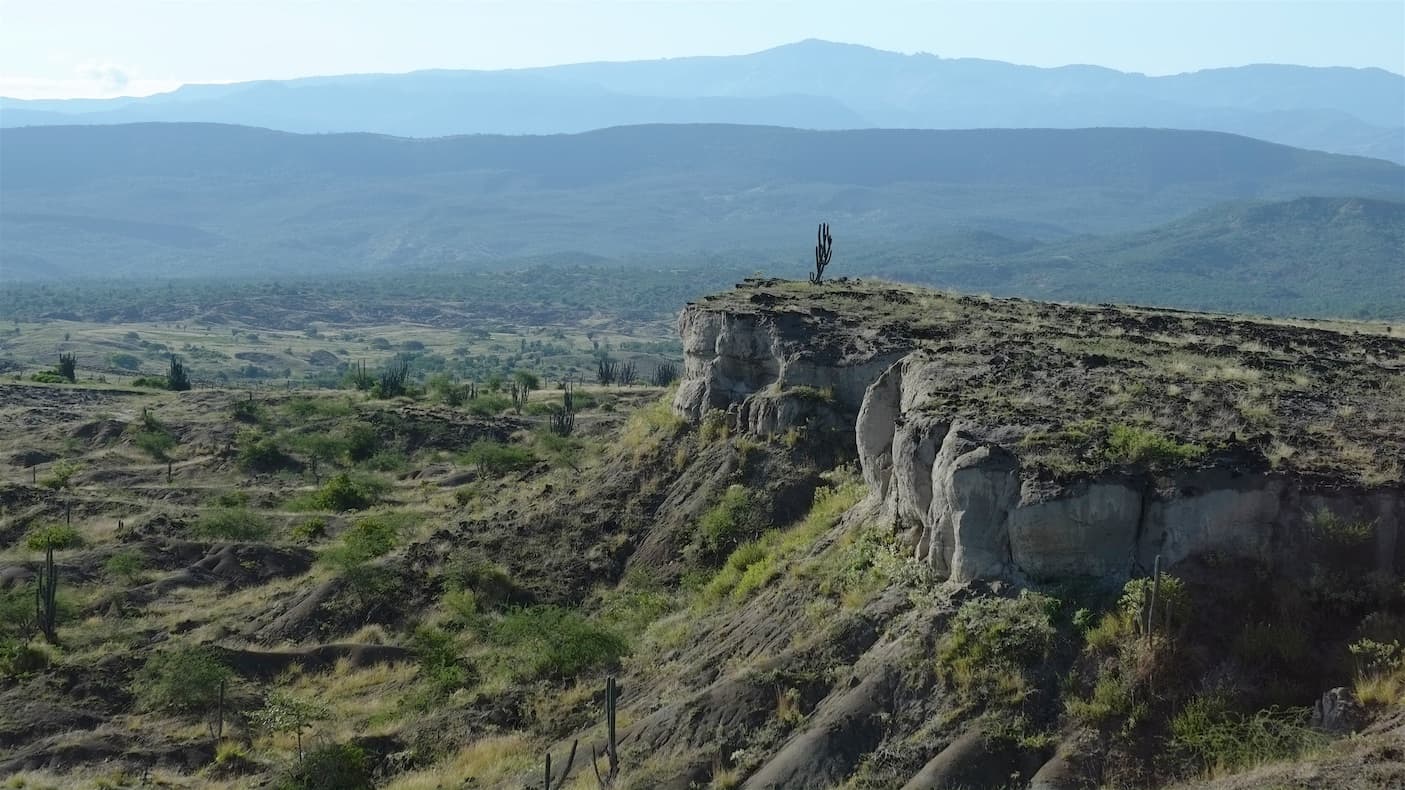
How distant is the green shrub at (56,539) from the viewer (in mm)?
40094

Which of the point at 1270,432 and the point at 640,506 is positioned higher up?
the point at 1270,432

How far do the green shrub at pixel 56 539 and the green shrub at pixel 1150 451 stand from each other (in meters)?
29.3

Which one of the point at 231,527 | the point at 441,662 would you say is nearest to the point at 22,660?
the point at 441,662

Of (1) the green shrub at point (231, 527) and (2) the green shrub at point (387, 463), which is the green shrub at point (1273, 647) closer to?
(1) the green shrub at point (231, 527)

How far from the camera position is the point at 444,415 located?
60219 mm

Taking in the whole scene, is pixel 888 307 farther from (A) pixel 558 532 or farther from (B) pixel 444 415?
(B) pixel 444 415

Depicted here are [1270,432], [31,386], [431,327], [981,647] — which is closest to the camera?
[981,647]

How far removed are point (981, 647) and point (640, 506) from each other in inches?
586

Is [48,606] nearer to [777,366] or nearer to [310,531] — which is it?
[310,531]

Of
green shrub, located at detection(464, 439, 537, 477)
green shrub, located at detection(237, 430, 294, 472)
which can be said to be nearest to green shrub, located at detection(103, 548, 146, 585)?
green shrub, located at detection(464, 439, 537, 477)

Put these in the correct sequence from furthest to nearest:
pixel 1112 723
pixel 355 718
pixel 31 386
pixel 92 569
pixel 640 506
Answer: pixel 31 386 → pixel 92 569 → pixel 640 506 → pixel 355 718 → pixel 1112 723

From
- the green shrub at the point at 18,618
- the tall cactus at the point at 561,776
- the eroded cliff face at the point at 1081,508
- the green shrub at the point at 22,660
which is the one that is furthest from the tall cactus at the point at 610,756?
the green shrub at the point at 18,618

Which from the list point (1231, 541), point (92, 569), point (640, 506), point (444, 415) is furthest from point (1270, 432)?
point (444, 415)

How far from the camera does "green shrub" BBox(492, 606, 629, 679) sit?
26094 mm
